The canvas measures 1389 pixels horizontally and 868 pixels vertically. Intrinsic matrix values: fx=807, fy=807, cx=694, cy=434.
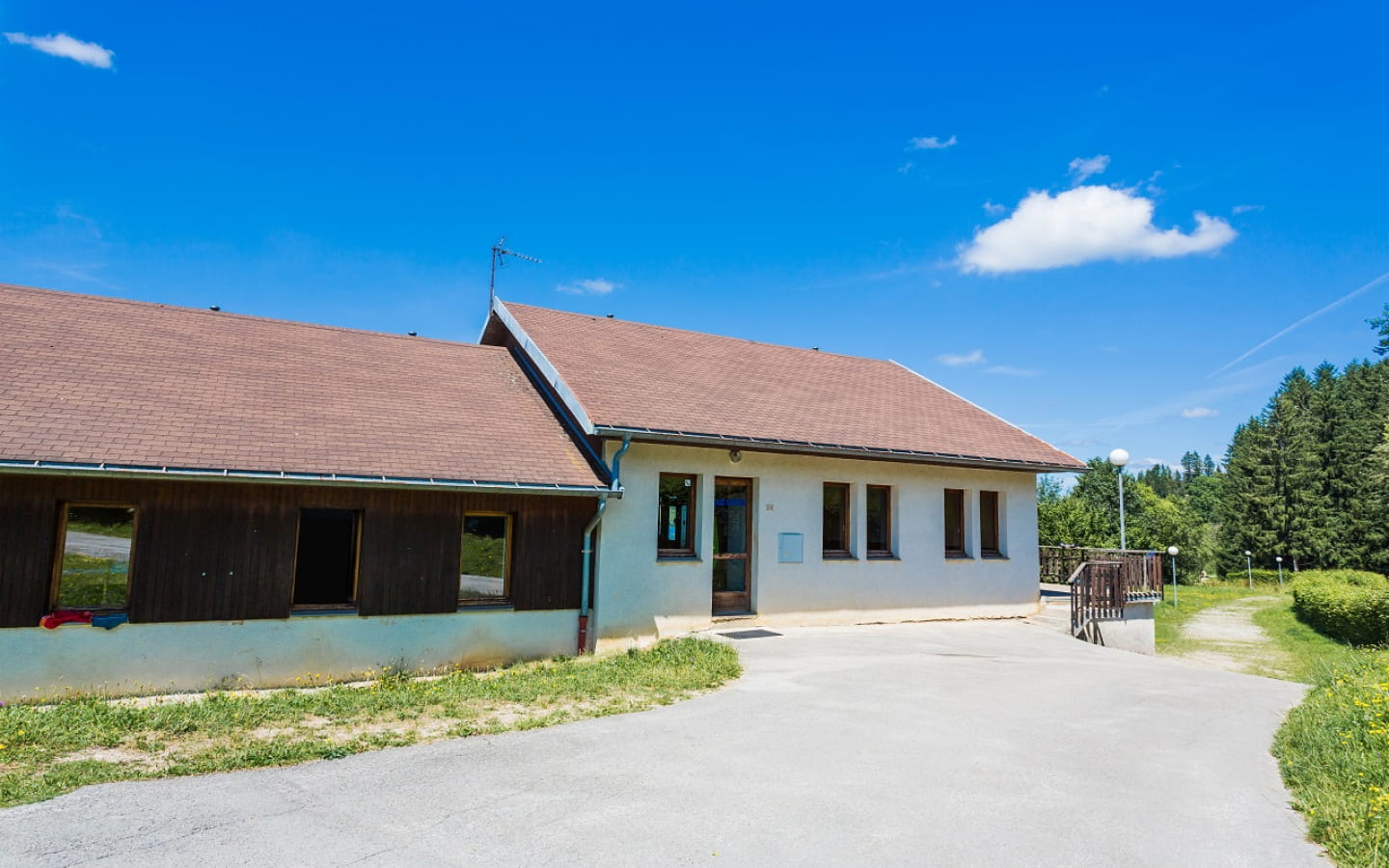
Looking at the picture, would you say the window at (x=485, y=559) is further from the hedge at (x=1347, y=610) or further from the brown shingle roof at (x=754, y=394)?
the hedge at (x=1347, y=610)

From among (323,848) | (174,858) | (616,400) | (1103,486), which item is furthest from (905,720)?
(1103,486)

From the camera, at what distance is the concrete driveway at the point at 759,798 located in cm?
466

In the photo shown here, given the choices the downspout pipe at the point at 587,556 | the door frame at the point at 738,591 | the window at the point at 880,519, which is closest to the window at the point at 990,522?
the window at the point at 880,519

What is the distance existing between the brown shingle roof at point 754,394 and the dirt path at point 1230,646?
561 cm

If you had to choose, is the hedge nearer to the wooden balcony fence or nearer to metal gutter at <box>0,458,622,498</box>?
the wooden balcony fence

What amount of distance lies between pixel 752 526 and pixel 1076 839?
9032mm

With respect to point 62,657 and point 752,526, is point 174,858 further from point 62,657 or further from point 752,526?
point 752,526

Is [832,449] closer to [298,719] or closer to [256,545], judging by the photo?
[256,545]

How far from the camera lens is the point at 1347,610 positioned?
21297 mm

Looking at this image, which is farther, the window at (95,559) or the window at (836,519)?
the window at (836,519)

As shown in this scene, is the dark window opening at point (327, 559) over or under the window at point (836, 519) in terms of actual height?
under

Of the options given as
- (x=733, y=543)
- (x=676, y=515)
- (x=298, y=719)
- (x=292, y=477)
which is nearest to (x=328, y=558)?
(x=292, y=477)

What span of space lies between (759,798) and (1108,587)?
1363 cm

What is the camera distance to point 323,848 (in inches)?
180
